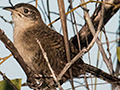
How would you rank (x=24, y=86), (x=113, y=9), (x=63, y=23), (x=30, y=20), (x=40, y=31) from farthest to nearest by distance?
(x=30, y=20)
(x=40, y=31)
(x=113, y=9)
(x=24, y=86)
(x=63, y=23)

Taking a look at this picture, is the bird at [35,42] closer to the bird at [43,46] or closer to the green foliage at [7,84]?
the bird at [43,46]

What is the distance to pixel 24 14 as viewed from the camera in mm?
3203

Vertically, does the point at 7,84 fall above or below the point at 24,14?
below

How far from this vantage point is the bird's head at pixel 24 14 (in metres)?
3.05

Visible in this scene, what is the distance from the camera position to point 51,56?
2.58 metres

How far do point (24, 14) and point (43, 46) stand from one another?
78 centimetres

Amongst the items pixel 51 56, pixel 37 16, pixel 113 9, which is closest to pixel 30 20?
pixel 37 16

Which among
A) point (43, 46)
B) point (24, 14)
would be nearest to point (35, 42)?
point (43, 46)

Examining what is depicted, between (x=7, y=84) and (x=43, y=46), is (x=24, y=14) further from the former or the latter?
(x=7, y=84)

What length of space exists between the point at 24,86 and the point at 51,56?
1.46 feet

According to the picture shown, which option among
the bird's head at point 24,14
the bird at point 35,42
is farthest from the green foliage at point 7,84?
the bird's head at point 24,14

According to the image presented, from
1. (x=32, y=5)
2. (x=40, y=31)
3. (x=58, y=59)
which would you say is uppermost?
(x=32, y=5)

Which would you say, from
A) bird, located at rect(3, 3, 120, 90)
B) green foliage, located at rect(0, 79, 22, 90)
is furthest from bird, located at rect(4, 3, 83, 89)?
green foliage, located at rect(0, 79, 22, 90)

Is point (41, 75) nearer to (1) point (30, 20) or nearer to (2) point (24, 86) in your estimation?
(2) point (24, 86)
